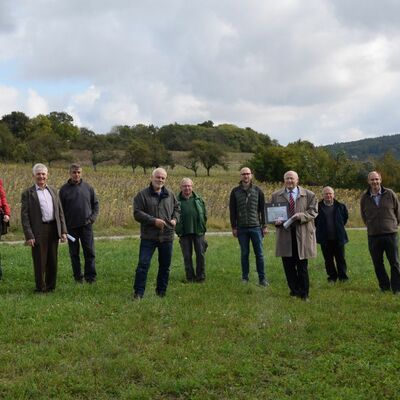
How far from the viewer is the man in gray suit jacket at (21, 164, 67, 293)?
8.58 meters

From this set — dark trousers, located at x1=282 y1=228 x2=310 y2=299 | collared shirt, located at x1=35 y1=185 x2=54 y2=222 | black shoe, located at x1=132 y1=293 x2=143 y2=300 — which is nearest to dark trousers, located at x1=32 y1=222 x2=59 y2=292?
collared shirt, located at x1=35 y1=185 x2=54 y2=222

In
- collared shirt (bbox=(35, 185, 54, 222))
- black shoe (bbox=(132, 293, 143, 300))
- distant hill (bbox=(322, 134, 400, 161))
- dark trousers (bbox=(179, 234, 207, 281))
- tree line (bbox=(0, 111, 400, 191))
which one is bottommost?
black shoe (bbox=(132, 293, 143, 300))

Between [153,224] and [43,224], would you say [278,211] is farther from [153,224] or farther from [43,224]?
[43,224]

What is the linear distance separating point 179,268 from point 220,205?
42.3 feet

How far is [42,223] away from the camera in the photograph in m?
8.61

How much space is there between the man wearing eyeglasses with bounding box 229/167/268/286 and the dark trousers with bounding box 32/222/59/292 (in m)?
3.22

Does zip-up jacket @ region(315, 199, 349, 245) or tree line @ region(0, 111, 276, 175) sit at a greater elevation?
tree line @ region(0, 111, 276, 175)

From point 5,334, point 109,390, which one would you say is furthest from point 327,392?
point 5,334

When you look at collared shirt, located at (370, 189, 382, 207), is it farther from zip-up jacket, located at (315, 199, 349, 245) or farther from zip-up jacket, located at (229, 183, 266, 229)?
zip-up jacket, located at (229, 183, 266, 229)

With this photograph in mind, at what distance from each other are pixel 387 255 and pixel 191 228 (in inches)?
138

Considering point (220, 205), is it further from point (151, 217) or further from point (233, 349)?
point (233, 349)

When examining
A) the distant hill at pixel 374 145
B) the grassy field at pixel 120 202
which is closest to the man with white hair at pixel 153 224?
the grassy field at pixel 120 202

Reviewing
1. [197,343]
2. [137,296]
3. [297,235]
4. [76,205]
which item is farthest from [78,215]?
[197,343]

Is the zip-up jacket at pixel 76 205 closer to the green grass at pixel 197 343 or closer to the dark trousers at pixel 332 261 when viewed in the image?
the green grass at pixel 197 343
